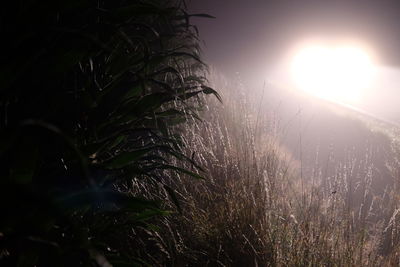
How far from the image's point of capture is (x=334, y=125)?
494 centimetres

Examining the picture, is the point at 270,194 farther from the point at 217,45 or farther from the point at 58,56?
the point at 217,45

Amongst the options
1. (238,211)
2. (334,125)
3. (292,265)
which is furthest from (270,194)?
(334,125)

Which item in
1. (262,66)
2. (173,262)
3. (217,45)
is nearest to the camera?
(173,262)

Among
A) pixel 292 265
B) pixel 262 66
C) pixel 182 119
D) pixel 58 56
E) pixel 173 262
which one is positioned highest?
pixel 262 66

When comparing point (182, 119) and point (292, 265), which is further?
point (182, 119)

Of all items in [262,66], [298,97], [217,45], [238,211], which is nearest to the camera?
[238,211]

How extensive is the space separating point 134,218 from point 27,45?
477 mm

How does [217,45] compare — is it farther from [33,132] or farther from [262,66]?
[33,132]

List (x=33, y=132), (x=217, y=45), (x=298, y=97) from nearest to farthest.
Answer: (x=33, y=132)
(x=298, y=97)
(x=217, y=45)

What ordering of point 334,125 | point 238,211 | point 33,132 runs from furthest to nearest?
1. point 334,125
2. point 238,211
3. point 33,132

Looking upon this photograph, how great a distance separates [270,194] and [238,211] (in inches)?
5.5

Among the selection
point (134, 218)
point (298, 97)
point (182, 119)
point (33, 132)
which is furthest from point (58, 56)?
point (298, 97)

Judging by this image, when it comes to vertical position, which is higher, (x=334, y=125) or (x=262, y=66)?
(x=262, y=66)

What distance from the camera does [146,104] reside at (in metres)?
0.73
